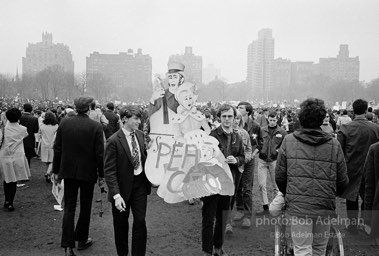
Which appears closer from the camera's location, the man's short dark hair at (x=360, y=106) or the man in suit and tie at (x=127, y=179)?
the man in suit and tie at (x=127, y=179)

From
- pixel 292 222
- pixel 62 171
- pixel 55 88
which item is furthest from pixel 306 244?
pixel 55 88

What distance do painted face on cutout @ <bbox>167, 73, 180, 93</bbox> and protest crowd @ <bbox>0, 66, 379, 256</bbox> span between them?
0.11 meters

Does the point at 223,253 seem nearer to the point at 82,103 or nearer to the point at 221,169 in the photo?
the point at 221,169

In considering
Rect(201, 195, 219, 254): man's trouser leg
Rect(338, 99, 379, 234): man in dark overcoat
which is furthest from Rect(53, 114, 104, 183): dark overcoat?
Rect(338, 99, 379, 234): man in dark overcoat

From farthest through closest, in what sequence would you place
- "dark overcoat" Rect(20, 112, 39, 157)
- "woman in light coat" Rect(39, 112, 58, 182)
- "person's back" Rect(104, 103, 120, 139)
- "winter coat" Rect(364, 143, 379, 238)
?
"person's back" Rect(104, 103, 120, 139) < "dark overcoat" Rect(20, 112, 39, 157) < "woman in light coat" Rect(39, 112, 58, 182) < "winter coat" Rect(364, 143, 379, 238)

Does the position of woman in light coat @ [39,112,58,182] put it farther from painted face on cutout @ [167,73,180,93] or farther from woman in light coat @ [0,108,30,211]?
painted face on cutout @ [167,73,180,93]

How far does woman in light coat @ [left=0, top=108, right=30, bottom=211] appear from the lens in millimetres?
7508

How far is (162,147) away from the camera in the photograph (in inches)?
197

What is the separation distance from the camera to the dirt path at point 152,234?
5574mm

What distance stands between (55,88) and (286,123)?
2928 inches

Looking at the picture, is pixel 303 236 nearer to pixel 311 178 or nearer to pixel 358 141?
pixel 311 178

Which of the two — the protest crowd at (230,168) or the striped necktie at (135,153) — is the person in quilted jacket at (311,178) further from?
the striped necktie at (135,153)

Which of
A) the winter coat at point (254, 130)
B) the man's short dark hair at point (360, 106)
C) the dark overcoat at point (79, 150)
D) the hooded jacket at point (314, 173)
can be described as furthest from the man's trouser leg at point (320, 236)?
the winter coat at point (254, 130)

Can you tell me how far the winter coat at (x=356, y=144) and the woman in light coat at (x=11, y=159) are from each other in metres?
6.05
